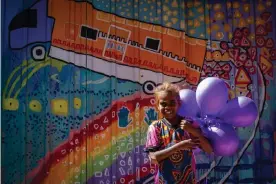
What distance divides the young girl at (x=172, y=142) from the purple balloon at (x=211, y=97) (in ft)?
0.79

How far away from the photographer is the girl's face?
8.91ft

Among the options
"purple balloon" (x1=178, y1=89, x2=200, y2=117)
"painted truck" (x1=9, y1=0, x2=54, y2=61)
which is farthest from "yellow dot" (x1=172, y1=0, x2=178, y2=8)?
"purple balloon" (x1=178, y1=89, x2=200, y2=117)

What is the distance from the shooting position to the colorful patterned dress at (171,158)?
2674 mm

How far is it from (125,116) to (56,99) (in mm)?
827

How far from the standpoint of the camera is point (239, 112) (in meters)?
2.95

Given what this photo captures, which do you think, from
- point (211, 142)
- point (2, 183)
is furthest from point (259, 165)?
point (2, 183)

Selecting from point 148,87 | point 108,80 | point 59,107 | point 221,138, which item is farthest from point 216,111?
point 59,107

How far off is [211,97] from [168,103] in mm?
349

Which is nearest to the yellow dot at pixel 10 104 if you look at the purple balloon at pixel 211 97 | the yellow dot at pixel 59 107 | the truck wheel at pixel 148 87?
the yellow dot at pixel 59 107

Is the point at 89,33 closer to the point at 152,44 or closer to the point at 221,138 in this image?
the point at 152,44

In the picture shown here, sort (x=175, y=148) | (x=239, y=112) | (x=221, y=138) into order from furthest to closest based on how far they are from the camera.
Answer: (x=239, y=112), (x=221, y=138), (x=175, y=148)

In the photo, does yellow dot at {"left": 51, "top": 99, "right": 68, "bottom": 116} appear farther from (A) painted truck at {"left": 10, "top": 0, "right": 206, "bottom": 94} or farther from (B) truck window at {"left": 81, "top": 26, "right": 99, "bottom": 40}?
(B) truck window at {"left": 81, "top": 26, "right": 99, "bottom": 40}

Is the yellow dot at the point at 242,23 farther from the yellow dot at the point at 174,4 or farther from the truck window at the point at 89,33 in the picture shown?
the truck window at the point at 89,33

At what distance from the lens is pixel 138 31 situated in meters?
5.11
